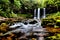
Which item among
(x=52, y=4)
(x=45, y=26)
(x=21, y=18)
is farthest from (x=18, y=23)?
(x=52, y=4)

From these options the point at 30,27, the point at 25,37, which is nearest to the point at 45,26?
the point at 30,27

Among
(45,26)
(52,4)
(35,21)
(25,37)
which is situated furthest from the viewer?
(52,4)

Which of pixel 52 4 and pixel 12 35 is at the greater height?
pixel 52 4

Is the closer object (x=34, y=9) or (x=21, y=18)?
(x=21, y=18)

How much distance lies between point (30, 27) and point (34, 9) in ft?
6.05

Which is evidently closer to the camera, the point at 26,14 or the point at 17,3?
the point at 17,3

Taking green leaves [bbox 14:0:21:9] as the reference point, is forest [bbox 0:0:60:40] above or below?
below

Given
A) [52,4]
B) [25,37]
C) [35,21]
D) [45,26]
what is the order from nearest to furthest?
[25,37], [45,26], [35,21], [52,4]

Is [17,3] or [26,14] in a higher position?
[17,3]

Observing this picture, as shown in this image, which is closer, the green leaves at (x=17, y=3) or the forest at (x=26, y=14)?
the forest at (x=26, y=14)

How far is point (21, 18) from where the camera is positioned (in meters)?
6.20

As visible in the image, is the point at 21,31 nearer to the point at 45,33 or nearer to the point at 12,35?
the point at 12,35

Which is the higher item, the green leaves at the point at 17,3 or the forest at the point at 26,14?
the green leaves at the point at 17,3

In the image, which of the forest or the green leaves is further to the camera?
the green leaves
